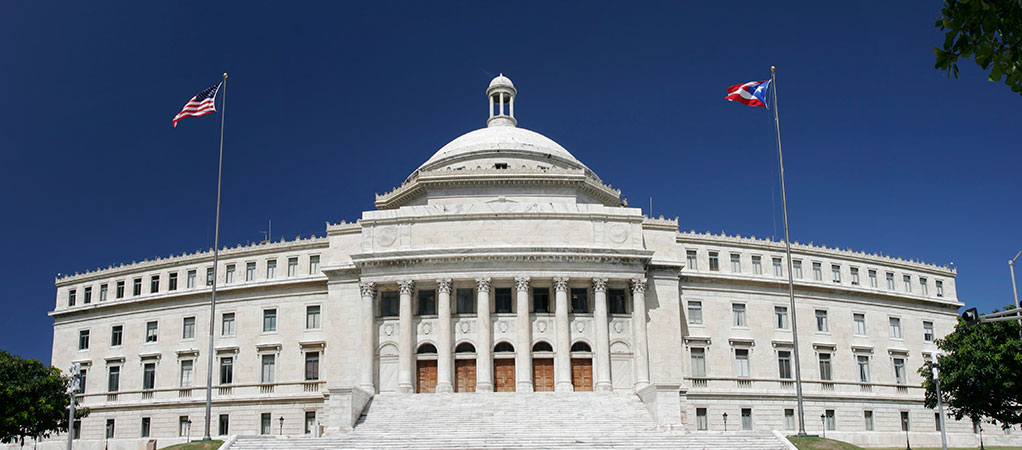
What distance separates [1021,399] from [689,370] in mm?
21306

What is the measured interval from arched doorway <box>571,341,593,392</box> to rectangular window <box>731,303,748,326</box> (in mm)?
12965

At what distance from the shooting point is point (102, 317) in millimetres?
74000

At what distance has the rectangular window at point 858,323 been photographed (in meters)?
71.1

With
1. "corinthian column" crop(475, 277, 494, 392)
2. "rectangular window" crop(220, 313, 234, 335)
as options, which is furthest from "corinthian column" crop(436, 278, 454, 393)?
"rectangular window" crop(220, 313, 234, 335)

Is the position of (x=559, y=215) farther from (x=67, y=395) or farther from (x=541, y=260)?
(x=67, y=395)

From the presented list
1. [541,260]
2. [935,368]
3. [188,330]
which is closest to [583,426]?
[541,260]

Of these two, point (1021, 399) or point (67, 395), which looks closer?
point (1021, 399)

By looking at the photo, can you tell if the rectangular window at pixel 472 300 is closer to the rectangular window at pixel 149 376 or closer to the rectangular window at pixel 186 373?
the rectangular window at pixel 186 373

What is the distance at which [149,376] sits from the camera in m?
70.1

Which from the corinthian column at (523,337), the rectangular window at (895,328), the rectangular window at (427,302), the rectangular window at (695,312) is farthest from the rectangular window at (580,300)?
the rectangular window at (895,328)

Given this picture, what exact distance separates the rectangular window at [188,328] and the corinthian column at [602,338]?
3090 centimetres

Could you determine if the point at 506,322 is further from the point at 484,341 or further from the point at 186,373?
the point at 186,373

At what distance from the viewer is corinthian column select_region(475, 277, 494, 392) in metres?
59.4

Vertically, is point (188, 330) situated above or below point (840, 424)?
above
